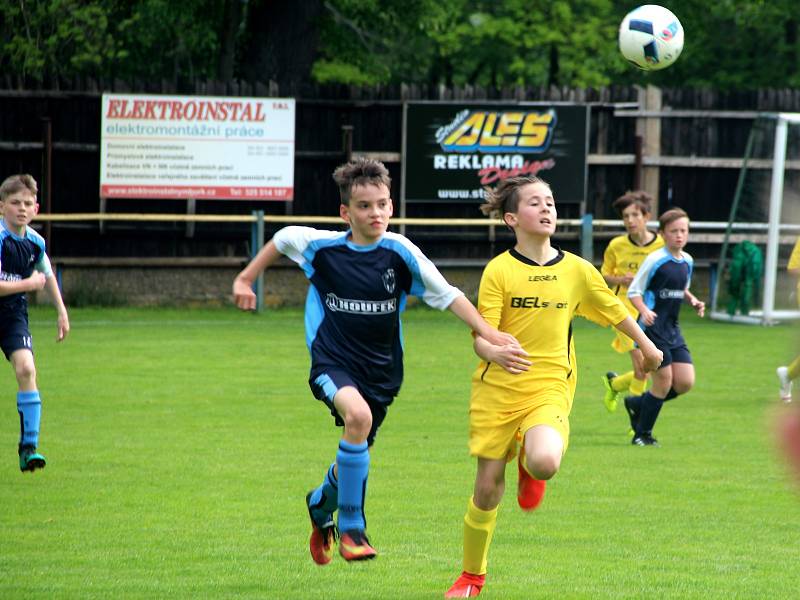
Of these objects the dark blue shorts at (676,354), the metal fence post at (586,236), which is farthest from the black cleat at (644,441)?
the metal fence post at (586,236)

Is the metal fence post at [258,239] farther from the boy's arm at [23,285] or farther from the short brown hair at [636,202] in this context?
the boy's arm at [23,285]

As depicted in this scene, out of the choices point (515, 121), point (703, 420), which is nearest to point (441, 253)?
point (515, 121)

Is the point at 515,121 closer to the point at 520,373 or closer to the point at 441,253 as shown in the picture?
the point at 441,253

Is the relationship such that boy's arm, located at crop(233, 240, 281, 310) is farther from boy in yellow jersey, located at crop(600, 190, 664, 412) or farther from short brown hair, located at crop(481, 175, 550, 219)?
boy in yellow jersey, located at crop(600, 190, 664, 412)

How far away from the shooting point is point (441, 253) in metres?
23.5

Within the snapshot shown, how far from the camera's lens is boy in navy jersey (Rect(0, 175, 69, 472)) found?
9484mm

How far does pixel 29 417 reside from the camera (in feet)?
31.1

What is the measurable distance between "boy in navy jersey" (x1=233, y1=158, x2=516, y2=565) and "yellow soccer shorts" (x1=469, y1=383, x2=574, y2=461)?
479 mm

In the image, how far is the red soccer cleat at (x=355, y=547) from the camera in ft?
20.1

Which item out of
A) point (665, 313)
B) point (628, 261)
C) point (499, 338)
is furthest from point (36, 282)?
point (628, 261)

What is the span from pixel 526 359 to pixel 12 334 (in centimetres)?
486

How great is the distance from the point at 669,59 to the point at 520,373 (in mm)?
7704

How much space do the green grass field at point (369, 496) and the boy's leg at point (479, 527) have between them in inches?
5.3

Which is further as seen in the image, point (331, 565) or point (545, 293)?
point (331, 565)
